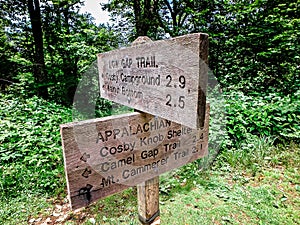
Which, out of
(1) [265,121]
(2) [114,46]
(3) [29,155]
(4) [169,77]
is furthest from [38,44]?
(4) [169,77]

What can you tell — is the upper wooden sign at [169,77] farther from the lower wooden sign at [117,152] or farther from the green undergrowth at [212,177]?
the green undergrowth at [212,177]

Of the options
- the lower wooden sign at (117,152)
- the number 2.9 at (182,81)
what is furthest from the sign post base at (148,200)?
the number 2.9 at (182,81)

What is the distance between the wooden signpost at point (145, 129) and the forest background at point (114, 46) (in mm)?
2233

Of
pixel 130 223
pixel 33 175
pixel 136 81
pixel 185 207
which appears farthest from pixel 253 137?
pixel 33 175

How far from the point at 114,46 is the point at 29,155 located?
6327mm

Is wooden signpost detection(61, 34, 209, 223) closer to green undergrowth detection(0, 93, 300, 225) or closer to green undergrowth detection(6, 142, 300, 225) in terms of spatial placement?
green undergrowth detection(6, 142, 300, 225)

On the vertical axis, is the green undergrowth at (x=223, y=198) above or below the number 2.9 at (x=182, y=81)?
below

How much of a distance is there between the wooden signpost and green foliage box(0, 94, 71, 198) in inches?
87.7

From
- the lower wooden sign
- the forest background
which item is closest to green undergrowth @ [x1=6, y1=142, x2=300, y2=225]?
the forest background

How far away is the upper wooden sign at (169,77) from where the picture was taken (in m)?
0.61

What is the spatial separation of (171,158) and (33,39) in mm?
8216

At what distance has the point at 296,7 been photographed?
189 inches

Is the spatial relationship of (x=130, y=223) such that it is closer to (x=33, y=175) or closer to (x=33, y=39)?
(x=33, y=175)

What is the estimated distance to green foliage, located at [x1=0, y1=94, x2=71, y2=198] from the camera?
2686mm
